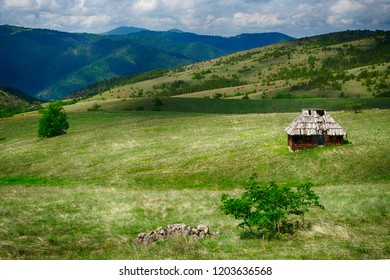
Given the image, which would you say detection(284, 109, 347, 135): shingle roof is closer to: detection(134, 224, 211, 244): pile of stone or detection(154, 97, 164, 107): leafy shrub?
detection(134, 224, 211, 244): pile of stone

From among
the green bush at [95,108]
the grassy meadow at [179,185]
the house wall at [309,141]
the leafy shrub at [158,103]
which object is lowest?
the grassy meadow at [179,185]

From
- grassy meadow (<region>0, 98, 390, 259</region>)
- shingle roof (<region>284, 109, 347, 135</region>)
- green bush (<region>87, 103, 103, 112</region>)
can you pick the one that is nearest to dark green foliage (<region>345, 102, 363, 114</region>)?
grassy meadow (<region>0, 98, 390, 259</region>)

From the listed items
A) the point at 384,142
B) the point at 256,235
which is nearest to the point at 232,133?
the point at 384,142

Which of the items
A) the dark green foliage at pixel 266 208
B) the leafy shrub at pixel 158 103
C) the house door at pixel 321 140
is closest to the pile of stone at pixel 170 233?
the dark green foliage at pixel 266 208

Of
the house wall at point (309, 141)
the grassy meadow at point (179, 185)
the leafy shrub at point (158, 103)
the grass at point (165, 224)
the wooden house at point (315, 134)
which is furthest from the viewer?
the leafy shrub at point (158, 103)

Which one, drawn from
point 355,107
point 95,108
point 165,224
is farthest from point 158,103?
point 165,224

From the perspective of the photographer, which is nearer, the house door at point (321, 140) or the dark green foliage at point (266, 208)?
the dark green foliage at point (266, 208)

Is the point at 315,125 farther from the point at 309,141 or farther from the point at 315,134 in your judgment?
the point at 309,141

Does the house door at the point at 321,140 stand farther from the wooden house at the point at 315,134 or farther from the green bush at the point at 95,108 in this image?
the green bush at the point at 95,108

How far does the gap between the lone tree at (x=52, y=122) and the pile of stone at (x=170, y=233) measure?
69421mm

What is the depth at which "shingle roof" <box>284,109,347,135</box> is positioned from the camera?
48.6m

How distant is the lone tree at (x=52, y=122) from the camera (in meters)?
81.3

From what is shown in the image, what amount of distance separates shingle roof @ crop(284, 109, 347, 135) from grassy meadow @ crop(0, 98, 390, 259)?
2910mm

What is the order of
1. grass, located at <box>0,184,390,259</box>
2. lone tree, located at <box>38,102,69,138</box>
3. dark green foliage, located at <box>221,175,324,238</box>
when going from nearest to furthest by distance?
grass, located at <box>0,184,390,259</box>, dark green foliage, located at <box>221,175,324,238</box>, lone tree, located at <box>38,102,69,138</box>
